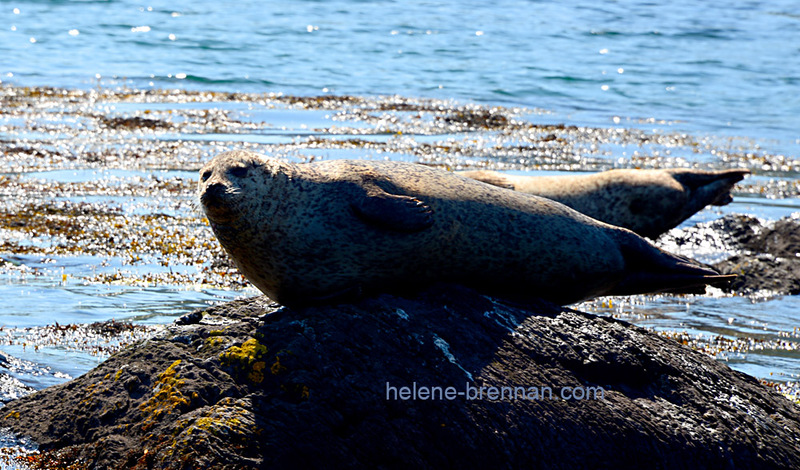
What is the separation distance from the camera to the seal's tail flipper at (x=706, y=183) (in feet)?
34.6

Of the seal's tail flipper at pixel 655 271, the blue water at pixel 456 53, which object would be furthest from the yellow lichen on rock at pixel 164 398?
the blue water at pixel 456 53

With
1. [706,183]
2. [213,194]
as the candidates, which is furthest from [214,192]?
[706,183]

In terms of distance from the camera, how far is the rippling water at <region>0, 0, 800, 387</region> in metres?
8.41

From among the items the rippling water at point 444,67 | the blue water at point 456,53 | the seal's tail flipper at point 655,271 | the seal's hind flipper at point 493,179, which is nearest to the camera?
the seal's tail flipper at point 655,271

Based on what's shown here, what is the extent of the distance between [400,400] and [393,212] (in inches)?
43.3

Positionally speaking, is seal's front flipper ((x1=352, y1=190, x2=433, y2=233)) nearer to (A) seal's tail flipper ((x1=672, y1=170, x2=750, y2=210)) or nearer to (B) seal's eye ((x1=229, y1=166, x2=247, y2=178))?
(B) seal's eye ((x1=229, y1=166, x2=247, y2=178))

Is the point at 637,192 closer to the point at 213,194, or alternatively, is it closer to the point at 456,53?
the point at 213,194

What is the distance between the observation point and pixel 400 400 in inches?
168

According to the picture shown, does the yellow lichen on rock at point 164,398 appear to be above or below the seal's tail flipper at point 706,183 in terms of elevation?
above

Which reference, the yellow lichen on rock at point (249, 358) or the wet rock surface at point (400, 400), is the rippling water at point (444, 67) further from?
the yellow lichen on rock at point (249, 358)

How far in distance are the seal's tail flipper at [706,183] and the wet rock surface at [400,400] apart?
578 cm

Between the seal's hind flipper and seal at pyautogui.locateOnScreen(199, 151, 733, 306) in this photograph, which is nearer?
seal at pyautogui.locateOnScreen(199, 151, 733, 306)

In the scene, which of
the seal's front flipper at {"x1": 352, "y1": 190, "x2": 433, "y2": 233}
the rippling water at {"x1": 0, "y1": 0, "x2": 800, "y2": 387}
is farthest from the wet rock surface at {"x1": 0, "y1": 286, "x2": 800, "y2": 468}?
the rippling water at {"x1": 0, "y1": 0, "x2": 800, "y2": 387}

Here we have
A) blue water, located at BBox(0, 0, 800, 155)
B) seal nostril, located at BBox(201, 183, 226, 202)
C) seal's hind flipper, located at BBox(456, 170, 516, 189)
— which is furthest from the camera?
blue water, located at BBox(0, 0, 800, 155)
